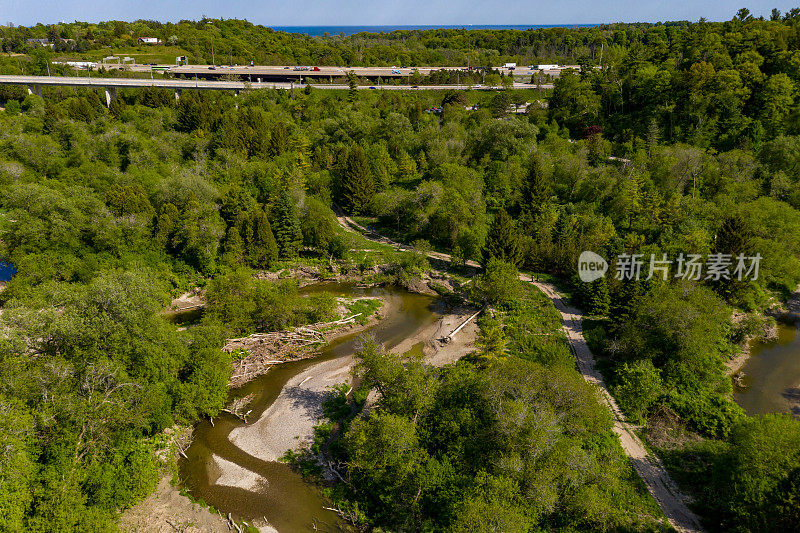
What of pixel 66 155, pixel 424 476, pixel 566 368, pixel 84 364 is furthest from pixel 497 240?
pixel 66 155

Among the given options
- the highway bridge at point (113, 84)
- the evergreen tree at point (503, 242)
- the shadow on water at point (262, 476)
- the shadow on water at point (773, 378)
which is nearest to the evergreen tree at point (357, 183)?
the evergreen tree at point (503, 242)

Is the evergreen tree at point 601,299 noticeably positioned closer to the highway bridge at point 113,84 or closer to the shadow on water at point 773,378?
the shadow on water at point 773,378

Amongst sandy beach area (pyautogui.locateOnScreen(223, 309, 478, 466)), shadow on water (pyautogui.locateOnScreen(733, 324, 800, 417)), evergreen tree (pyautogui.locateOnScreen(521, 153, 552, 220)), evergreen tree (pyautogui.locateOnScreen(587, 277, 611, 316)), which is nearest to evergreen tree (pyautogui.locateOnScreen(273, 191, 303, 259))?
sandy beach area (pyautogui.locateOnScreen(223, 309, 478, 466))

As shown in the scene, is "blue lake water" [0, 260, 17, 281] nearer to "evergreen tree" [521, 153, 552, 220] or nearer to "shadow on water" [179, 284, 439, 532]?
"shadow on water" [179, 284, 439, 532]

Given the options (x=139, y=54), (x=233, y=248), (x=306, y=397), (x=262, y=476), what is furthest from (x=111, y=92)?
(x=262, y=476)

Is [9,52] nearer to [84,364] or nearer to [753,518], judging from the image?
[84,364]
